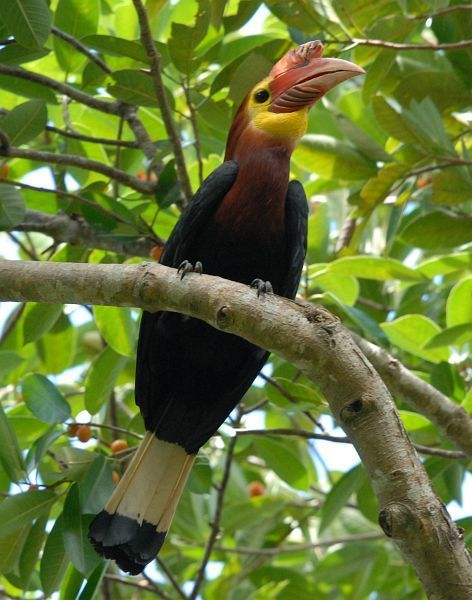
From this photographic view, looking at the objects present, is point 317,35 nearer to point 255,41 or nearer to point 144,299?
point 255,41

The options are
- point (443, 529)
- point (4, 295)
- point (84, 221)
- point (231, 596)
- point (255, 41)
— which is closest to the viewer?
point (443, 529)

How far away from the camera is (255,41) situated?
4215 mm

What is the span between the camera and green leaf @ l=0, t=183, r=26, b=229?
3.30m

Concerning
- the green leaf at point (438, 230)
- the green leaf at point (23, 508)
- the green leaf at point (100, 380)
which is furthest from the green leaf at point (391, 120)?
the green leaf at point (23, 508)

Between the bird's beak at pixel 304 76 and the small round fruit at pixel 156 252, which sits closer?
the bird's beak at pixel 304 76

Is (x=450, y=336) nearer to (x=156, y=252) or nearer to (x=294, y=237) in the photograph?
(x=294, y=237)

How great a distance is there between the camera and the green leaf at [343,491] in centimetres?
375

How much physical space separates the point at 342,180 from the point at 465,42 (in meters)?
0.80

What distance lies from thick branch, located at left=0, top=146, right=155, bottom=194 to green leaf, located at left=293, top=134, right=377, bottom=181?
68 cm

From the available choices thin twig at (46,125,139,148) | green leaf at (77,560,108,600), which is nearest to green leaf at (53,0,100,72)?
thin twig at (46,125,139,148)

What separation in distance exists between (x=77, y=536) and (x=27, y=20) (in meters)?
1.78

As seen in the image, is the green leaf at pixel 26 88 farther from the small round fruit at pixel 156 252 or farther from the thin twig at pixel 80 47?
the small round fruit at pixel 156 252

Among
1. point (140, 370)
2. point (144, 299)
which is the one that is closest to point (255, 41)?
point (140, 370)

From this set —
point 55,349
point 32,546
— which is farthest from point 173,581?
point 55,349
